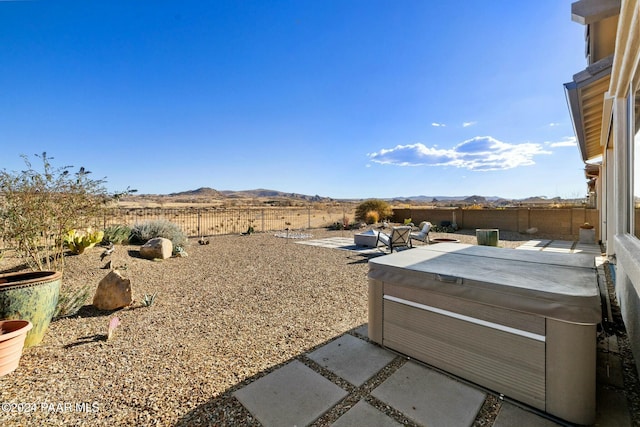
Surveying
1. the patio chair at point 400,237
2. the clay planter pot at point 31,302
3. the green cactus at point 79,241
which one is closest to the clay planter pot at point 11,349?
the clay planter pot at point 31,302

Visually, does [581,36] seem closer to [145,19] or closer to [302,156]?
[145,19]

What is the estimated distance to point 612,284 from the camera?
4.89m

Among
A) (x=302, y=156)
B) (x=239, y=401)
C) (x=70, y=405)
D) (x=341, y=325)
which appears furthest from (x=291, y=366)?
(x=302, y=156)

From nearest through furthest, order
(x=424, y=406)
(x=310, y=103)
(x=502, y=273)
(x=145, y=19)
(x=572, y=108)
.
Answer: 1. (x=424, y=406)
2. (x=502, y=273)
3. (x=572, y=108)
4. (x=145, y=19)
5. (x=310, y=103)

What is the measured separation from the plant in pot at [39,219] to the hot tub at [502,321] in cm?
378

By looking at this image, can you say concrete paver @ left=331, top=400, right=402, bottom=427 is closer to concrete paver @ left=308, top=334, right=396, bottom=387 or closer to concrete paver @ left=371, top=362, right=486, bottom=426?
concrete paver @ left=371, top=362, right=486, bottom=426

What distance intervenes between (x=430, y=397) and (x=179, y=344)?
2.66 m

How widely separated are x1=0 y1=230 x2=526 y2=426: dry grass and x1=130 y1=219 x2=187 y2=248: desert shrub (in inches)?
98.0

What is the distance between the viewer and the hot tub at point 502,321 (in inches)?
68.0

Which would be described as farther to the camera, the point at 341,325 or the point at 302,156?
the point at 302,156

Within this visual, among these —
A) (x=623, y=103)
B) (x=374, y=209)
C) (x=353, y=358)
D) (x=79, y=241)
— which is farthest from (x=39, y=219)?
(x=374, y=209)

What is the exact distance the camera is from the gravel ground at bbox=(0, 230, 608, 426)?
6.61 ft

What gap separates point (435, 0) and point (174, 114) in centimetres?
1348

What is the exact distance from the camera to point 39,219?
150 inches
